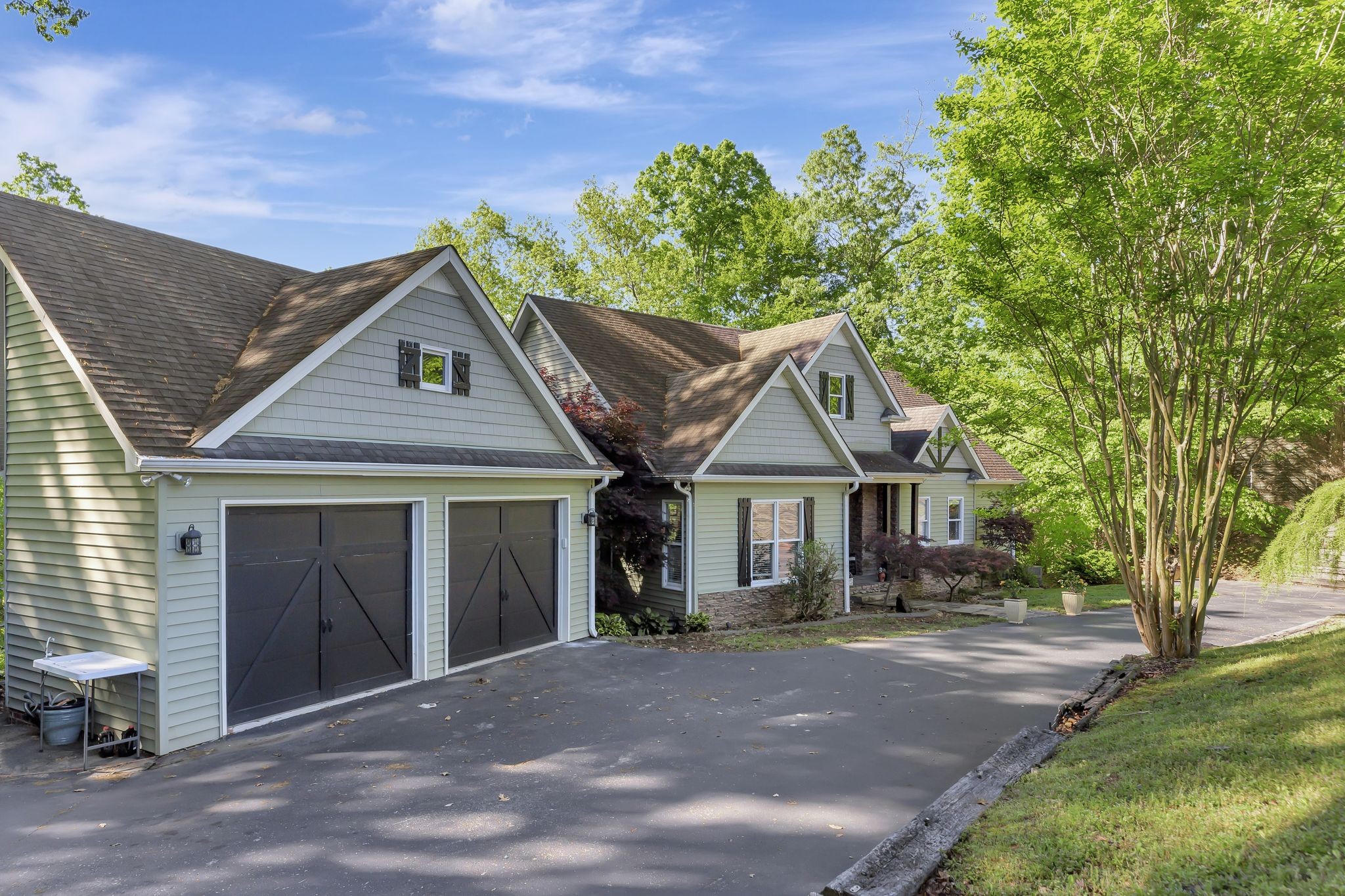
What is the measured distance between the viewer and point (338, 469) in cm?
907

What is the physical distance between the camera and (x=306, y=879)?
202 inches

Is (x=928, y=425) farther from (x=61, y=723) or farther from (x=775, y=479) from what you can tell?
(x=61, y=723)

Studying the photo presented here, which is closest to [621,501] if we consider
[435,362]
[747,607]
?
[747,607]

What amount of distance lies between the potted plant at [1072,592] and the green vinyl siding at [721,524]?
269 inches

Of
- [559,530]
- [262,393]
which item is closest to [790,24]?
[559,530]

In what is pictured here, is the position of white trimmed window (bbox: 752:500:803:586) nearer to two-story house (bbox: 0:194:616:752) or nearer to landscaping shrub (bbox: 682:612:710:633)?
landscaping shrub (bbox: 682:612:710:633)

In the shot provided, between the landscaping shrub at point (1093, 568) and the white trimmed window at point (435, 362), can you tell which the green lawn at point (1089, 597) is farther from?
the white trimmed window at point (435, 362)

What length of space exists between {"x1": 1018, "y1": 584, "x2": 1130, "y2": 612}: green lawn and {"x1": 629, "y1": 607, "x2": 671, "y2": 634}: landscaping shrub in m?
10.1

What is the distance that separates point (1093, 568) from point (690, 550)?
16.2 metres

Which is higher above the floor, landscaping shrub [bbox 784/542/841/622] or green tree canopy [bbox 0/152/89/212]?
green tree canopy [bbox 0/152/89/212]

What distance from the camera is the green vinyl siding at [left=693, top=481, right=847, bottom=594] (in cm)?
1535

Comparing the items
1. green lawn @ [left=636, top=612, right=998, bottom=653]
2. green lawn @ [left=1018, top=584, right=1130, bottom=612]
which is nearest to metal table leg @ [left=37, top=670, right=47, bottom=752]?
green lawn @ [left=636, top=612, right=998, bottom=653]

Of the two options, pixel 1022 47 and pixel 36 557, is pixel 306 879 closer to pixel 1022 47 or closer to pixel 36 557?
pixel 36 557

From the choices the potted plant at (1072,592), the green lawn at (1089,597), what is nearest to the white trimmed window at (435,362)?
the potted plant at (1072,592)
